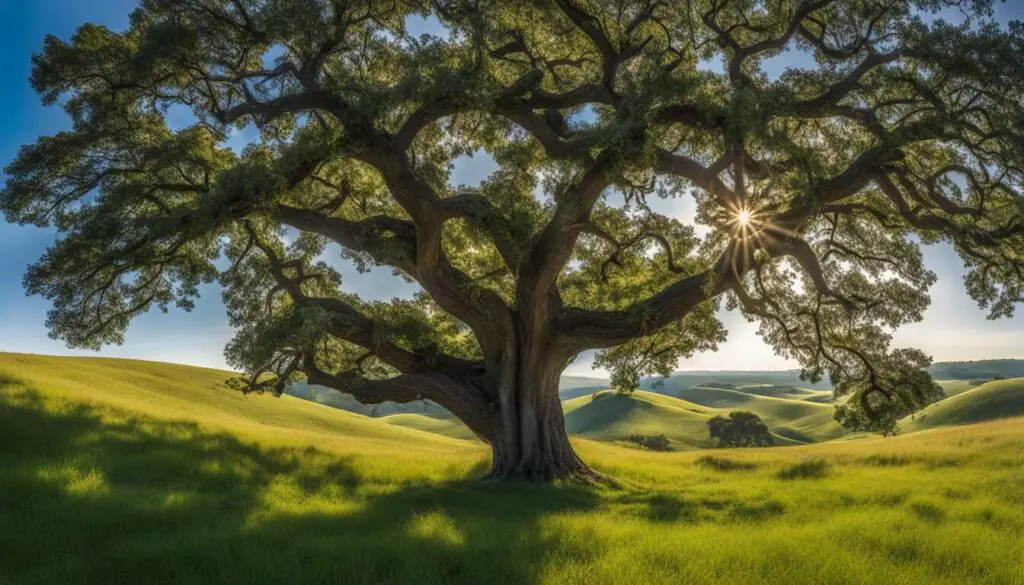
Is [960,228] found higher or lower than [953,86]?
lower

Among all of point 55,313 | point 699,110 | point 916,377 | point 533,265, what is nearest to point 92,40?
point 55,313

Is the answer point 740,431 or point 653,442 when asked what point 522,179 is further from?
point 740,431

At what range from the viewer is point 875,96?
46.5 ft

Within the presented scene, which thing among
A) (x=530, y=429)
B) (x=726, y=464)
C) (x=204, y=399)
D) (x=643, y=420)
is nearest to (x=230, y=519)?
(x=530, y=429)

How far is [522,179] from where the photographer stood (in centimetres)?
1773

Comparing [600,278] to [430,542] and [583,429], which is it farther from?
[583,429]

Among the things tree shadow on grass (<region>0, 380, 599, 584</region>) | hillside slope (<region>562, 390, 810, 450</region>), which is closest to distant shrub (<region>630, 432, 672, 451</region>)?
hillside slope (<region>562, 390, 810, 450</region>)

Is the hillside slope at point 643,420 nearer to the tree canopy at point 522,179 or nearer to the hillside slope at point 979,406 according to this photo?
the hillside slope at point 979,406

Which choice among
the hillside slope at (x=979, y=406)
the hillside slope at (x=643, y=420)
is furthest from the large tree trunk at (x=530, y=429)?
the hillside slope at (x=979, y=406)

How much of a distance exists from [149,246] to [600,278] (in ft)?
44.8

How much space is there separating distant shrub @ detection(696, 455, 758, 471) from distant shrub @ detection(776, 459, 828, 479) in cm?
221

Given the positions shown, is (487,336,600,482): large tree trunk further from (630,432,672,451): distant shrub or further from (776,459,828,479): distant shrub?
(630,432,672,451): distant shrub

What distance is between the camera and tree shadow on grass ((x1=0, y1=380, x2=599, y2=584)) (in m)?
5.88

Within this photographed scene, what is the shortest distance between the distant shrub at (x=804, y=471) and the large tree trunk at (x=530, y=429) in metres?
6.35
